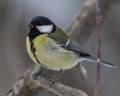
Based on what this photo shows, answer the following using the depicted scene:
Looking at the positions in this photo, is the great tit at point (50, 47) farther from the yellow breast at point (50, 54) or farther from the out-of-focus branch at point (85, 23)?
the out-of-focus branch at point (85, 23)

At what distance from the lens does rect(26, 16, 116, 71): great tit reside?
120 centimetres

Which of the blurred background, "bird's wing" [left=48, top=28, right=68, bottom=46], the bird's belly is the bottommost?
the blurred background

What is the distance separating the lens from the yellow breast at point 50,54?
1192mm

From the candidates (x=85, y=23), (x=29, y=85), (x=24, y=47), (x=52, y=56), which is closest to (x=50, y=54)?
(x=52, y=56)

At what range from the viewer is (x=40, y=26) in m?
1.22

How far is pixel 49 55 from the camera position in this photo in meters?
1.19

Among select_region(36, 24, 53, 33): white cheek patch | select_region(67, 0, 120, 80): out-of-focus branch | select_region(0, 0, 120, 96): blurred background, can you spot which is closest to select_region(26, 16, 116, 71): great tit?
select_region(36, 24, 53, 33): white cheek patch

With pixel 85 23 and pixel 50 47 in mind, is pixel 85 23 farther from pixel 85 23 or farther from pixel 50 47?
pixel 50 47

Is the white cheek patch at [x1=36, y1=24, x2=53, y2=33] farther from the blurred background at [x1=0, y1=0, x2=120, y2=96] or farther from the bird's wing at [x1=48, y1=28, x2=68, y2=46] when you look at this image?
the blurred background at [x1=0, y1=0, x2=120, y2=96]

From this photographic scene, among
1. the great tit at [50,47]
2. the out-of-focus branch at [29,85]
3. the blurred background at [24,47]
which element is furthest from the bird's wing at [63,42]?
the blurred background at [24,47]

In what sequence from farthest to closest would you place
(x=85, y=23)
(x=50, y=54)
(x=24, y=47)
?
(x=24, y=47), (x=85, y=23), (x=50, y=54)

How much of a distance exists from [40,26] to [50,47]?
0.23ft

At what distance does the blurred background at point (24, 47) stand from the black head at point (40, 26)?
0.83 m

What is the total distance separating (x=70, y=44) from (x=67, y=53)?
3 cm
